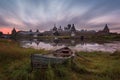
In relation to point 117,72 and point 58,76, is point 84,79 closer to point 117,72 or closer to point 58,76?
point 58,76

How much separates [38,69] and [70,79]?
2272 millimetres

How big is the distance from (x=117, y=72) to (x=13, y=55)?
930 cm

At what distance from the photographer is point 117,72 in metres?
10.3

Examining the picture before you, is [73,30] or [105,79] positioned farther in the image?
[73,30]

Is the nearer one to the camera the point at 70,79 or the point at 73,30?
the point at 70,79

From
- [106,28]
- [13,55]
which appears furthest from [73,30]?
[13,55]

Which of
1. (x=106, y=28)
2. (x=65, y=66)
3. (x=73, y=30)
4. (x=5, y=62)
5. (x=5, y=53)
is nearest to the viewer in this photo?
(x=65, y=66)

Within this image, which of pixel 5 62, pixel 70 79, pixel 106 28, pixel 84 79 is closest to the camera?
pixel 70 79

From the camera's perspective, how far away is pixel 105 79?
9383 mm

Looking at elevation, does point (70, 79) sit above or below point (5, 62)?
below

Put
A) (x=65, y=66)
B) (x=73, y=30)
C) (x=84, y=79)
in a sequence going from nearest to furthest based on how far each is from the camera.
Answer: (x=84, y=79) < (x=65, y=66) < (x=73, y=30)

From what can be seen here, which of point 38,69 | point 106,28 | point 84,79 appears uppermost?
point 106,28

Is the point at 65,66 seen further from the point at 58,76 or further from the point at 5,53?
the point at 5,53

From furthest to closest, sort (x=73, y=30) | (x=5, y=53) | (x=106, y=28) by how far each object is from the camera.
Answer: (x=73, y=30), (x=106, y=28), (x=5, y=53)
